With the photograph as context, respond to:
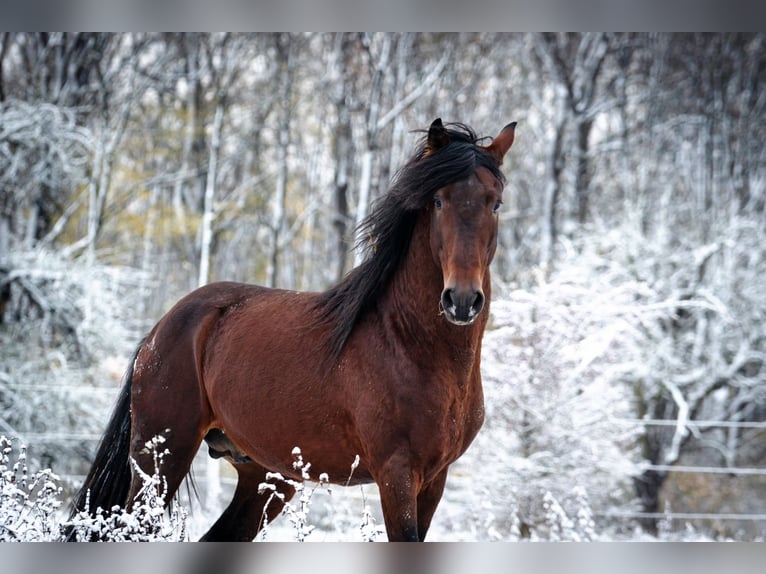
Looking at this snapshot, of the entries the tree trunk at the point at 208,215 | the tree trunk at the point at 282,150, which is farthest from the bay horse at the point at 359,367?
the tree trunk at the point at 282,150

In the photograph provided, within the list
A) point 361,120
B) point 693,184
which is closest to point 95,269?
point 361,120

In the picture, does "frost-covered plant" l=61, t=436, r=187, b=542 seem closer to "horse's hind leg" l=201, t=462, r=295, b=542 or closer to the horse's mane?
"horse's hind leg" l=201, t=462, r=295, b=542

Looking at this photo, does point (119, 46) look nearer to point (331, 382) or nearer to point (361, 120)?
point (361, 120)

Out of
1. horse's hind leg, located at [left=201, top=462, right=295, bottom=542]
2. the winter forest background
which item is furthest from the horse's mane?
the winter forest background

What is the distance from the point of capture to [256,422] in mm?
3926

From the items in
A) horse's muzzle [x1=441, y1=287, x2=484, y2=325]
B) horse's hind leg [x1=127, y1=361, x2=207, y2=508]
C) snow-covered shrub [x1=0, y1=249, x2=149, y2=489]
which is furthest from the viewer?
snow-covered shrub [x1=0, y1=249, x2=149, y2=489]

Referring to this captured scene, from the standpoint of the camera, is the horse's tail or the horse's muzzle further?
the horse's tail

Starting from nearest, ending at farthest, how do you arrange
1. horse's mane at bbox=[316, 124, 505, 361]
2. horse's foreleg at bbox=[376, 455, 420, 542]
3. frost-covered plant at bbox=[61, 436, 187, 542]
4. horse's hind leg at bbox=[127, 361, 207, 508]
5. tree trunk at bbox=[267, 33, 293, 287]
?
horse's foreleg at bbox=[376, 455, 420, 542] < horse's mane at bbox=[316, 124, 505, 361] < frost-covered plant at bbox=[61, 436, 187, 542] < horse's hind leg at bbox=[127, 361, 207, 508] < tree trunk at bbox=[267, 33, 293, 287]

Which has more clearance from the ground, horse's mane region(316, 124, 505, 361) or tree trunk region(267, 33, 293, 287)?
tree trunk region(267, 33, 293, 287)

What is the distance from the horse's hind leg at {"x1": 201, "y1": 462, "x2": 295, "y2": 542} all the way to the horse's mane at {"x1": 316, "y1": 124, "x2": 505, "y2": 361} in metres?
1.16

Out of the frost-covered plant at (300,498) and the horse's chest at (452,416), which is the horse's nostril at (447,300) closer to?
the horse's chest at (452,416)

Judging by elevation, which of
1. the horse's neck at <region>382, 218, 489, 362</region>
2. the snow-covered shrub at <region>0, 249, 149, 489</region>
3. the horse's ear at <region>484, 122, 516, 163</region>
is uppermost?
the horse's ear at <region>484, 122, 516, 163</region>

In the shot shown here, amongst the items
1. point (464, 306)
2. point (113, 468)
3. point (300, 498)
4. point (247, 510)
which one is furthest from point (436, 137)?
point (113, 468)

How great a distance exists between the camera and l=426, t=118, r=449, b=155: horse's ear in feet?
11.6
